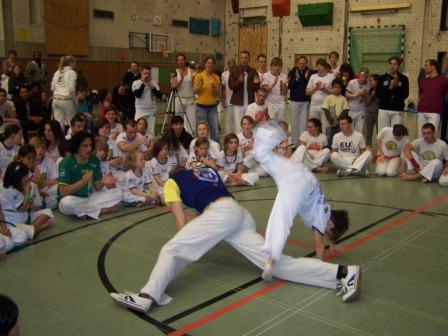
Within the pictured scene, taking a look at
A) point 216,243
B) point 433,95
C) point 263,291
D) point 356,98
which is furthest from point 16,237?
point 433,95

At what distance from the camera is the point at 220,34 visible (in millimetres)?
24047

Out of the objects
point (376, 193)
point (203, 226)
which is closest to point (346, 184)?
point (376, 193)

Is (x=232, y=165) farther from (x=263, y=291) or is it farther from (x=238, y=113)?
(x=263, y=291)

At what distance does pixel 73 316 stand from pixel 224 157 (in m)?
4.84

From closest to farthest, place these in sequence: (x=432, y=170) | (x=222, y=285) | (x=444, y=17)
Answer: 1. (x=222, y=285)
2. (x=432, y=170)
3. (x=444, y=17)

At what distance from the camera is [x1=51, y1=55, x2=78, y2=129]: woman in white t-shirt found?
9523 millimetres

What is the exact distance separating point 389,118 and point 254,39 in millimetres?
15034

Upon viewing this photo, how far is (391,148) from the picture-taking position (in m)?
8.45

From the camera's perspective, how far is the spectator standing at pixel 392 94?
29.7 ft

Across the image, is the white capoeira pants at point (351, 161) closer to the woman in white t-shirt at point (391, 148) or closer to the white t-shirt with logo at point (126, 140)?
the woman in white t-shirt at point (391, 148)

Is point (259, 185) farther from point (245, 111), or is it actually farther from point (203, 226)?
point (203, 226)

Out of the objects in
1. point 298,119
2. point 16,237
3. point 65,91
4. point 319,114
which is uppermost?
point 65,91

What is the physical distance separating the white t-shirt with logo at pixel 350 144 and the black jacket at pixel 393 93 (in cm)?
117

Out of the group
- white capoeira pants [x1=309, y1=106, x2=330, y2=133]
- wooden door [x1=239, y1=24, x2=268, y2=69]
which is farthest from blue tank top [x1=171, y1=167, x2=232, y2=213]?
wooden door [x1=239, y1=24, x2=268, y2=69]
